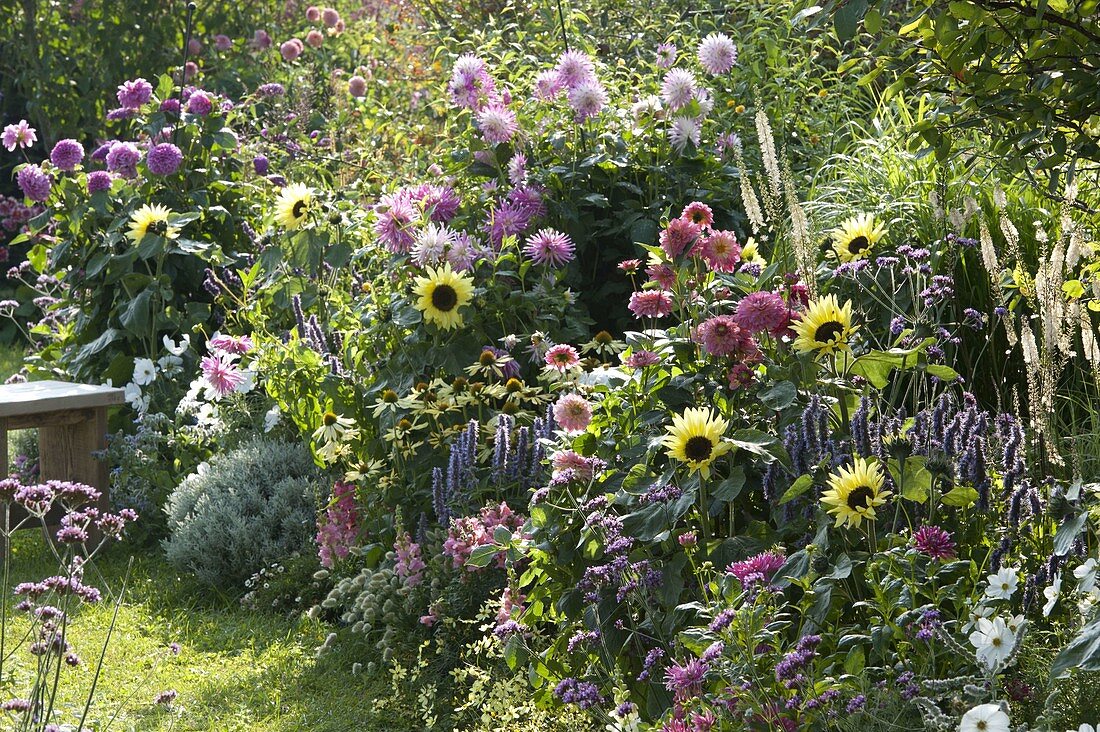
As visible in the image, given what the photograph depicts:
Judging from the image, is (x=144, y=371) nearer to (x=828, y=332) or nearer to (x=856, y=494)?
(x=828, y=332)

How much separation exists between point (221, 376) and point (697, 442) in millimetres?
2589

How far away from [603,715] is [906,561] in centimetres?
65

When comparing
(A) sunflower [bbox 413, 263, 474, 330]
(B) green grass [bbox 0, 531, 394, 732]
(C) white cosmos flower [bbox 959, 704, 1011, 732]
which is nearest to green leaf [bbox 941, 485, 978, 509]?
(C) white cosmos flower [bbox 959, 704, 1011, 732]

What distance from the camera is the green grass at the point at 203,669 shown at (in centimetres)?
327

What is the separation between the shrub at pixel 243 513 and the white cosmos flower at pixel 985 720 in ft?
9.11

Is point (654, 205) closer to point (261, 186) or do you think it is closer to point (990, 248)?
point (990, 248)

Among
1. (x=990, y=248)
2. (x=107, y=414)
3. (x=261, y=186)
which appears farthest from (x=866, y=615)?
(x=261, y=186)

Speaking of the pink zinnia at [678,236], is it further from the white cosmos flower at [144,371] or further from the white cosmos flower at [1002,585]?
the white cosmos flower at [144,371]

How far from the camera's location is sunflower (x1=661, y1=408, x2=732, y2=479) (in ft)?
8.22

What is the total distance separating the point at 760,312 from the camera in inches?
104

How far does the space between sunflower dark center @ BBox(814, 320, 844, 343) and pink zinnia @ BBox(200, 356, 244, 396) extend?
273cm

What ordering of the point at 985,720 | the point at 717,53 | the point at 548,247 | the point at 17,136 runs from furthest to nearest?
1. the point at 17,136
2. the point at 717,53
3. the point at 548,247
4. the point at 985,720

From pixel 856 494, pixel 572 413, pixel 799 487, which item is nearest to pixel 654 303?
pixel 572 413

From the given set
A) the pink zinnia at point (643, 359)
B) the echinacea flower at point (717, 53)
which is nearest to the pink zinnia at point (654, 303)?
the pink zinnia at point (643, 359)
